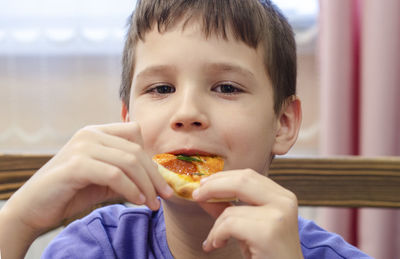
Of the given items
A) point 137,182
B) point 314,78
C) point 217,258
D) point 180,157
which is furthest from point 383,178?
point 314,78

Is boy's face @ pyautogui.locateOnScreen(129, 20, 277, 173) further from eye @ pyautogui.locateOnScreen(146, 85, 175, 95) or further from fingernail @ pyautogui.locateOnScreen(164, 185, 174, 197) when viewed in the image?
fingernail @ pyautogui.locateOnScreen(164, 185, 174, 197)

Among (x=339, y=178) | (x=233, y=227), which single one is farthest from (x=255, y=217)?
(x=339, y=178)

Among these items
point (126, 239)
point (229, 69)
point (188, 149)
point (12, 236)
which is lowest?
point (126, 239)

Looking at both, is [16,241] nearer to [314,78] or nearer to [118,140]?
[118,140]

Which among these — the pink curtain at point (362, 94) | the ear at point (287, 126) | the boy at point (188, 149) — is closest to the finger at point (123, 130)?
the boy at point (188, 149)

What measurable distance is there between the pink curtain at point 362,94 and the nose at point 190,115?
94 centimetres

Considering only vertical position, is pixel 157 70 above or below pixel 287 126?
above

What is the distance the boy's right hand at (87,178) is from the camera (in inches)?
24.2

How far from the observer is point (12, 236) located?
2.16 ft

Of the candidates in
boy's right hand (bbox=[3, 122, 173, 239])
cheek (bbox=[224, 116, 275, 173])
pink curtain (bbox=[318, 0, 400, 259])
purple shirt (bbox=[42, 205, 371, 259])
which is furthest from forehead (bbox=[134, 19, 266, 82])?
pink curtain (bbox=[318, 0, 400, 259])

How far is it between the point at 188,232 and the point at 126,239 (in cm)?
14

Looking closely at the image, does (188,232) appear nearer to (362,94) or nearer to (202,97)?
(202,97)

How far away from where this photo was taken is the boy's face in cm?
75

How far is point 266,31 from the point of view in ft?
2.94
